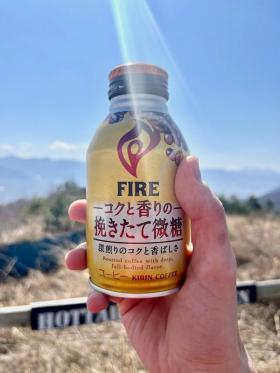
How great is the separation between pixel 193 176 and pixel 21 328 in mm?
1987

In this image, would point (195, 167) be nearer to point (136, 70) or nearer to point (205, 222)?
point (205, 222)

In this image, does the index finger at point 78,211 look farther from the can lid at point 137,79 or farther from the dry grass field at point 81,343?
the dry grass field at point 81,343

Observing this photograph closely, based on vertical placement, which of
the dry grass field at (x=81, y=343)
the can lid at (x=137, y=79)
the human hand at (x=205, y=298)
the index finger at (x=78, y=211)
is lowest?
the dry grass field at (x=81, y=343)

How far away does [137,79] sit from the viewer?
3.92ft

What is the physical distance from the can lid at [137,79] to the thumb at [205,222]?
27 cm

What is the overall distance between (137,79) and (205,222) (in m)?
0.55

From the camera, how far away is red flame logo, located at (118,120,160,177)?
44.6 inches

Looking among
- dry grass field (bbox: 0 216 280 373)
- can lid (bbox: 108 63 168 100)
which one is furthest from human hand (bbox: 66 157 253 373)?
dry grass field (bbox: 0 216 280 373)

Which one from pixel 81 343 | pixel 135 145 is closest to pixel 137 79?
pixel 135 145

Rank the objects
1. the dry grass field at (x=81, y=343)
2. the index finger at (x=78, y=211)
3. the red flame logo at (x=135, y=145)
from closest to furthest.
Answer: the red flame logo at (x=135, y=145) < the index finger at (x=78, y=211) < the dry grass field at (x=81, y=343)

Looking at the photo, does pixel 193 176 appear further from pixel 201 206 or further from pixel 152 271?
pixel 152 271

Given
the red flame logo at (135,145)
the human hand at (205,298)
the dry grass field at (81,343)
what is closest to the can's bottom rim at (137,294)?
the human hand at (205,298)

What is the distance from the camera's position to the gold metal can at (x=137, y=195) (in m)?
1.14

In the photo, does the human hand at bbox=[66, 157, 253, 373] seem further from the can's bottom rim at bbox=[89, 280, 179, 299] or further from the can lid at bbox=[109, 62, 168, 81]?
the can lid at bbox=[109, 62, 168, 81]
